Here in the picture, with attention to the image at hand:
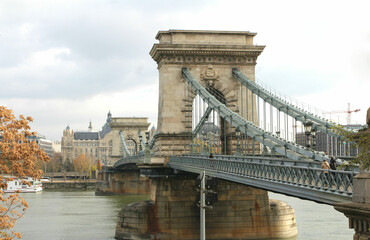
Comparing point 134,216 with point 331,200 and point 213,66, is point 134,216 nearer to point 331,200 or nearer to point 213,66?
point 213,66

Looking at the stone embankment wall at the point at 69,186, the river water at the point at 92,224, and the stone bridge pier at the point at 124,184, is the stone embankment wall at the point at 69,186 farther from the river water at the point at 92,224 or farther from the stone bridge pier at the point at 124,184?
the river water at the point at 92,224

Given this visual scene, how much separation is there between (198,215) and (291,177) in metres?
23.4

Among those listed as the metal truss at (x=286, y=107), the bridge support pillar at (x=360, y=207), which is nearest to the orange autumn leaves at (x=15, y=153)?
the bridge support pillar at (x=360, y=207)

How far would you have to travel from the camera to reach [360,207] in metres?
16.6

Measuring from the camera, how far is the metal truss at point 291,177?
19281mm

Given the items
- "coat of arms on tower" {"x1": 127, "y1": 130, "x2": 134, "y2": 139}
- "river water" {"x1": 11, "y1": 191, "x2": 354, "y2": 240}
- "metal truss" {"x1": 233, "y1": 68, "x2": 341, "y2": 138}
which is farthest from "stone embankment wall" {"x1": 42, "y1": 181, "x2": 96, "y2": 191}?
"metal truss" {"x1": 233, "y1": 68, "x2": 341, "y2": 138}

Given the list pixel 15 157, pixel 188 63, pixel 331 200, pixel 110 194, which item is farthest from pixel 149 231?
pixel 110 194

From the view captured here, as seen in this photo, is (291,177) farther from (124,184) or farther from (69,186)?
(69,186)

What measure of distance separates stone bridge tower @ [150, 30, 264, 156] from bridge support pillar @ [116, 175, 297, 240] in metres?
5.31

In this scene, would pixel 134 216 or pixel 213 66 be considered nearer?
pixel 134 216

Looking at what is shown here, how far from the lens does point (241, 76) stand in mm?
50281

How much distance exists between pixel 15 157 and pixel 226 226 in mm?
26279

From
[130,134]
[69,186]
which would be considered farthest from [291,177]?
[69,186]

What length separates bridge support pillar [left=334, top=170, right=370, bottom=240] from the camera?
16609 mm
